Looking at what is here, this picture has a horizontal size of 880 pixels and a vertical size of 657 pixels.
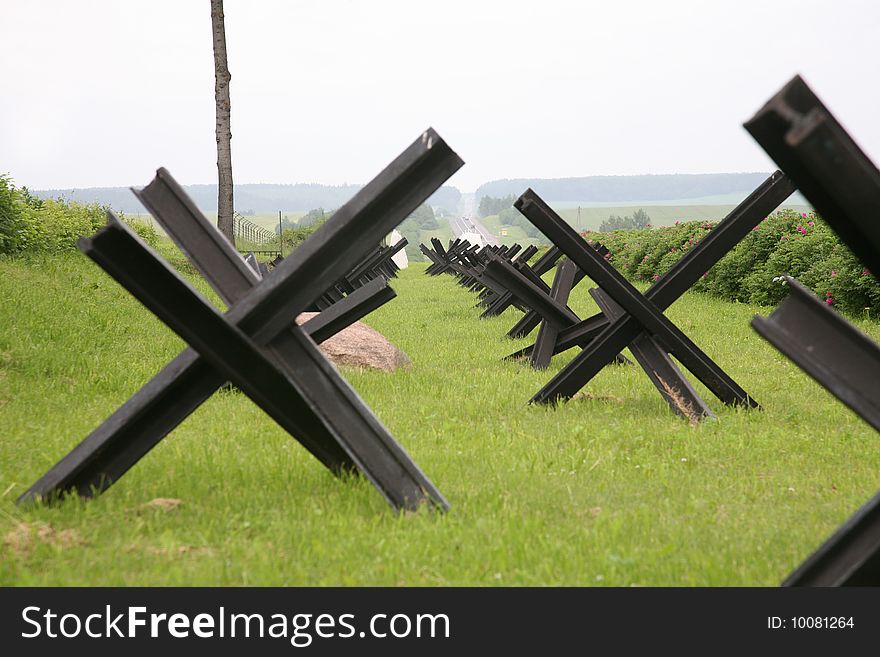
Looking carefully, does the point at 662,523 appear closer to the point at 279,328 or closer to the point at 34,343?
the point at 279,328

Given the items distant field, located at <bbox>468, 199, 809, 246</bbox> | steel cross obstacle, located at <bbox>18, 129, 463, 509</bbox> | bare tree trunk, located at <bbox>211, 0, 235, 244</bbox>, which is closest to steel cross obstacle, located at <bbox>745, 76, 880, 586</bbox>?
steel cross obstacle, located at <bbox>18, 129, 463, 509</bbox>

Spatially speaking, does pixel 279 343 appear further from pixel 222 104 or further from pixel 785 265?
pixel 222 104

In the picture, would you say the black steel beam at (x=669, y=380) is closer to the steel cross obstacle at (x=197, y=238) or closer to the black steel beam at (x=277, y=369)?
the black steel beam at (x=277, y=369)

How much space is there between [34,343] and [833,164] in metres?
7.58

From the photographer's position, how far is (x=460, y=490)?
4148mm

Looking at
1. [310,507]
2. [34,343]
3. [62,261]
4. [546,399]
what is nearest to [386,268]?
[62,261]

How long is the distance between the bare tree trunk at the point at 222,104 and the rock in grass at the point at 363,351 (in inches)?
429

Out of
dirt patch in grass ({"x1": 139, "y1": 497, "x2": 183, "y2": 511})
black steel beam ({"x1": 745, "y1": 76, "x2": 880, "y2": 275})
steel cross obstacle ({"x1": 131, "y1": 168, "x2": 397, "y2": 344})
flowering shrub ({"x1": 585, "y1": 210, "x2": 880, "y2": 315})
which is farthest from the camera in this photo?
flowering shrub ({"x1": 585, "y1": 210, "x2": 880, "y2": 315})

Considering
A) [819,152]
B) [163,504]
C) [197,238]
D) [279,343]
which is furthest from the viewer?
[163,504]

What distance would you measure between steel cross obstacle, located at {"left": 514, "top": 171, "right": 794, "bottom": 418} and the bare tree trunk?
13.9 meters

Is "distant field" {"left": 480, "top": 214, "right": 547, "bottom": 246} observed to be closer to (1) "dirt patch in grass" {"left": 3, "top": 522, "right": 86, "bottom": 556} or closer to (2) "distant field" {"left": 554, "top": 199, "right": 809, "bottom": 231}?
(2) "distant field" {"left": 554, "top": 199, "right": 809, "bottom": 231}

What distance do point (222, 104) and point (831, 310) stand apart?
18314 millimetres

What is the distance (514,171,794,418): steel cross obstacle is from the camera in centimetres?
596

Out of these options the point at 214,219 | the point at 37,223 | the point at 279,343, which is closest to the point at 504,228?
the point at 214,219
